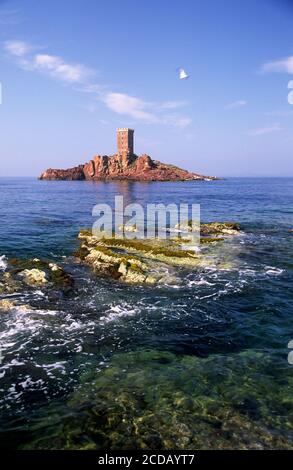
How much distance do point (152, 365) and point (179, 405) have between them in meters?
2.48

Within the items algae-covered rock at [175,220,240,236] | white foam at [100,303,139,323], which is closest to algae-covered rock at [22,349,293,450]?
white foam at [100,303,139,323]

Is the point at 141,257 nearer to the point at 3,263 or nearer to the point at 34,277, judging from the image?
the point at 34,277

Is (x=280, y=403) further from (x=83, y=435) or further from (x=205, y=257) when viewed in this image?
(x=205, y=257)

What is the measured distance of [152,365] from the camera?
13.8m

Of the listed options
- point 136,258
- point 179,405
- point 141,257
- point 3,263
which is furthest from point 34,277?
point 179,405

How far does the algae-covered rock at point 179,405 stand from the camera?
32.9 feet

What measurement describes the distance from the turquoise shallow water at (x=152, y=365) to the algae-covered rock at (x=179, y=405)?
33 millimetres

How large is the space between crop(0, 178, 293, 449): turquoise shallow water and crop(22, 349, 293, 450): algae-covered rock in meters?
0.03

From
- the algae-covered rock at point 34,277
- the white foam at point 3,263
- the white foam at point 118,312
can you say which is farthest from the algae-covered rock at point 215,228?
the white foam at point 118,312

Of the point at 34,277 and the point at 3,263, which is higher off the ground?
the point at 3,263

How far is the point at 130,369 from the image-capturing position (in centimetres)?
1355

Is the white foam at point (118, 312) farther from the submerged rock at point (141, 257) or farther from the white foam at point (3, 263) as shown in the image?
the white foam at point (3, 263)

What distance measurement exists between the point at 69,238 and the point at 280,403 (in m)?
29.4
